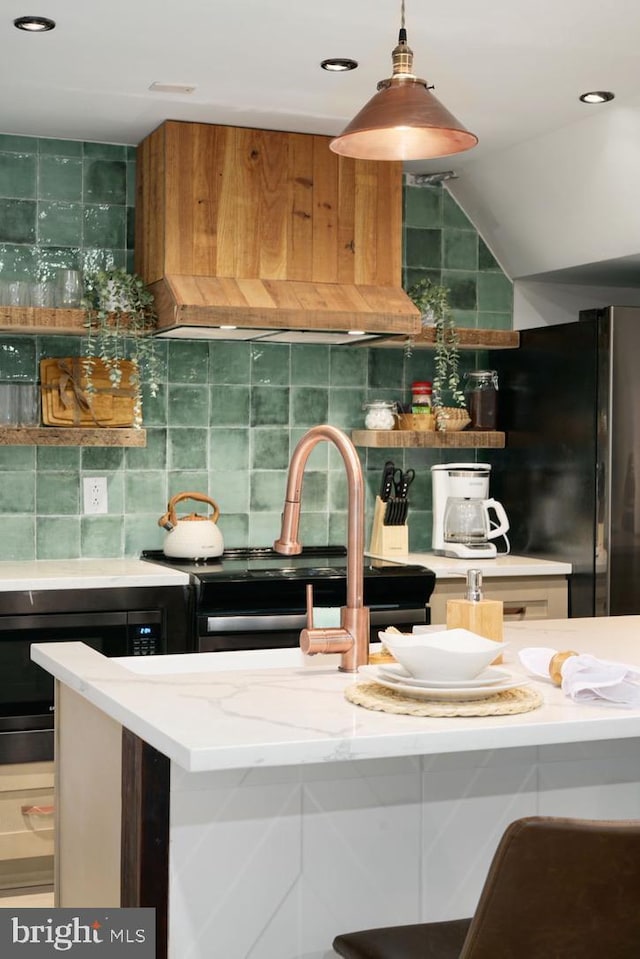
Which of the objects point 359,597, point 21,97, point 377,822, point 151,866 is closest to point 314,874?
point 377,822

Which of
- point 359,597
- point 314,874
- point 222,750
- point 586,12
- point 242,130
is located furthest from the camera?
point 242,130

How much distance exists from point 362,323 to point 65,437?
43.4 inches

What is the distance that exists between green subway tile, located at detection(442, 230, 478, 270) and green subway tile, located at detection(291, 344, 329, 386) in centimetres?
66

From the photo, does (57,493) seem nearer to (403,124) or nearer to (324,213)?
(324,213)

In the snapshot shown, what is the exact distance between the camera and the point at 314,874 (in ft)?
6.60

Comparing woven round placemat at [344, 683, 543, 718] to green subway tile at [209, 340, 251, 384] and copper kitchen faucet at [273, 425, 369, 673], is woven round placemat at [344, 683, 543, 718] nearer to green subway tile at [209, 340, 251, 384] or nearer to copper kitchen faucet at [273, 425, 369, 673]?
copper kitchen faucet at [273, 425, 369, 673]

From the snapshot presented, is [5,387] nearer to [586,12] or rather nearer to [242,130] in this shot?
[242,130]

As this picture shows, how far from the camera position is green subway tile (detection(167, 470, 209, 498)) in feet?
15.2

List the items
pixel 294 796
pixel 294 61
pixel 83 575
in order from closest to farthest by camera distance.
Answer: pixel 294 796
pixel 294 61
pixel 83 575

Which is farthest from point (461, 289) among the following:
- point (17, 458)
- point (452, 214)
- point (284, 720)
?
point (284, 720)

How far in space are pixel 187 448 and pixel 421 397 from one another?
0.96 meters

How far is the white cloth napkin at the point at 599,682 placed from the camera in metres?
1.95

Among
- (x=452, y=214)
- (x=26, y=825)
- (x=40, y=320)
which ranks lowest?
(x=26, y=825)

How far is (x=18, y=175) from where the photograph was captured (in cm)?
439
